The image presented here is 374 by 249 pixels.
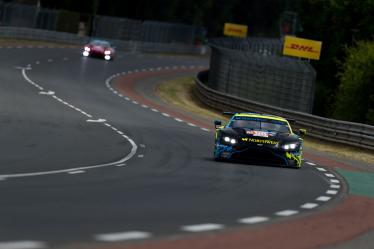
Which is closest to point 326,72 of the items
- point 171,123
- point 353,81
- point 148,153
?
point 353,81

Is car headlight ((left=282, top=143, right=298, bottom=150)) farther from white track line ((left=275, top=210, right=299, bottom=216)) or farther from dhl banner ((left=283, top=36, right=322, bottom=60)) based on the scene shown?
dhl banner ((left=283, top=36, right=322, bottom=60))

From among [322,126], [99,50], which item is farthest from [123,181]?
[99,50]

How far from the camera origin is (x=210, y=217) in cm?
1306

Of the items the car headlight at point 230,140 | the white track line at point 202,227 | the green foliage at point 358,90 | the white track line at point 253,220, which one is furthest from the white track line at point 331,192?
the green foliage at point 358,90

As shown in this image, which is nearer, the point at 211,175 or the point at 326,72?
the point at 211,175

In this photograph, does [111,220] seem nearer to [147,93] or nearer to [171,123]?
[171,123]

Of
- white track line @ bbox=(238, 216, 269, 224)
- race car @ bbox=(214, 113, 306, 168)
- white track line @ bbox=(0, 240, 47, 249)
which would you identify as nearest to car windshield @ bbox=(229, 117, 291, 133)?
race car @ bbox=(214, 113, 306, 168)

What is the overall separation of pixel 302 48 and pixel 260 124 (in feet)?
118

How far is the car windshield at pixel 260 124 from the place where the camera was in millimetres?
23527

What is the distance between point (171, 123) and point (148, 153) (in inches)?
450

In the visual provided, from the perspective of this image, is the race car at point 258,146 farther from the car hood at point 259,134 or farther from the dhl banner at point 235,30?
the dhl banner at point 235,30

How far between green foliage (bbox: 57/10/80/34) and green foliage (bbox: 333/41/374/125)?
44.9m

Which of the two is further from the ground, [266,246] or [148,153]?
[266,246]

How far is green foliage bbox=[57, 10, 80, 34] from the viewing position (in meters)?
89.6
